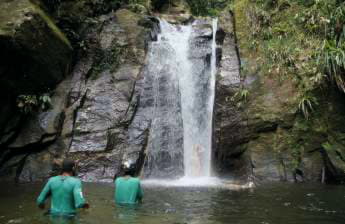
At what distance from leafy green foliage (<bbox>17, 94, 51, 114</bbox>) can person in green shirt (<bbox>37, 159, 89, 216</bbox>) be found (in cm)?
963

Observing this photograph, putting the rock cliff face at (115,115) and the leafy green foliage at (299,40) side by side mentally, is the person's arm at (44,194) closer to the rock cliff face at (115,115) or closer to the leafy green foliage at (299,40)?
the rock cliff face at (115,115)

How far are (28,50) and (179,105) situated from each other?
619cm

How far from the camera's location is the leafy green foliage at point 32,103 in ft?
52.0

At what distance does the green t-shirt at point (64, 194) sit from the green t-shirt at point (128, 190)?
5.87 feet

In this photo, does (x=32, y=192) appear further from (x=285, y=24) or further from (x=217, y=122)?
(x=285, y=24)

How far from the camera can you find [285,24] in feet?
58.1

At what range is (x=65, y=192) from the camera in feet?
22.3

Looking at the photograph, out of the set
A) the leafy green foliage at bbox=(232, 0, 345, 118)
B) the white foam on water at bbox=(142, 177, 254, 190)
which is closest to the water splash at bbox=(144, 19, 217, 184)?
the white foam on water at bbox=(142, 177, 254, 190)

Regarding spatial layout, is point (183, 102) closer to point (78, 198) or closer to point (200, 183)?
point (200, 183)

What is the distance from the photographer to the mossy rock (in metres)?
14.0

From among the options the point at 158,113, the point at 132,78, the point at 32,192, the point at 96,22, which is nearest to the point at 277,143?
the point at 158,113

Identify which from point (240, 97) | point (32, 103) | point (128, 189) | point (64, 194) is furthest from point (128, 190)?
point (32, 103)

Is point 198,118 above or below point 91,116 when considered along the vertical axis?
above

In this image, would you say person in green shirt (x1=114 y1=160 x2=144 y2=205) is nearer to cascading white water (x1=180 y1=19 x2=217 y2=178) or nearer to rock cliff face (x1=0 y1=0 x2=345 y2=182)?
rock cliff face (x1=0 y1=0 x2=345 y2=182)
